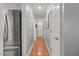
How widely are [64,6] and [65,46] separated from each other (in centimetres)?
60

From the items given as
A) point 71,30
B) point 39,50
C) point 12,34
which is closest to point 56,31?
point 71,30

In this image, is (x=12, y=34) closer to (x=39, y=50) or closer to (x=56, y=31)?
(x=56, y=31)

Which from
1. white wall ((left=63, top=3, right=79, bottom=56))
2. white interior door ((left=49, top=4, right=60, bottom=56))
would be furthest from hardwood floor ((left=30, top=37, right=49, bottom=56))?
white wall ((left=63, top=3, right=79, bottom=56))

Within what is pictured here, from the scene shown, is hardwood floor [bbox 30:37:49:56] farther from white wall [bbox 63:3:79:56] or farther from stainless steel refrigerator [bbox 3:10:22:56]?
white wall [bbox 63:3:79:56]

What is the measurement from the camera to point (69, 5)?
5.73 feet

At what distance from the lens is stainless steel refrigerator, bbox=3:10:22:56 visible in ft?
8.52

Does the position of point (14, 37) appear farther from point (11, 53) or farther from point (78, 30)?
point (78, 30)

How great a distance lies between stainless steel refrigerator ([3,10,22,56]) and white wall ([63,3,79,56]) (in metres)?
1.33

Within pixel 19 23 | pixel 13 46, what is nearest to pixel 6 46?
pixel 13 46

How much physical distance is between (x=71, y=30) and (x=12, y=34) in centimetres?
144

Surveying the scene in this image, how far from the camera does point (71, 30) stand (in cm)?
179

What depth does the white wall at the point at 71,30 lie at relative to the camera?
176 centimetres

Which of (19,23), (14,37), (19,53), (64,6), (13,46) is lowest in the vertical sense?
(19,53)

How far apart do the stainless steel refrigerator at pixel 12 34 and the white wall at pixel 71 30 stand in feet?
4.35
